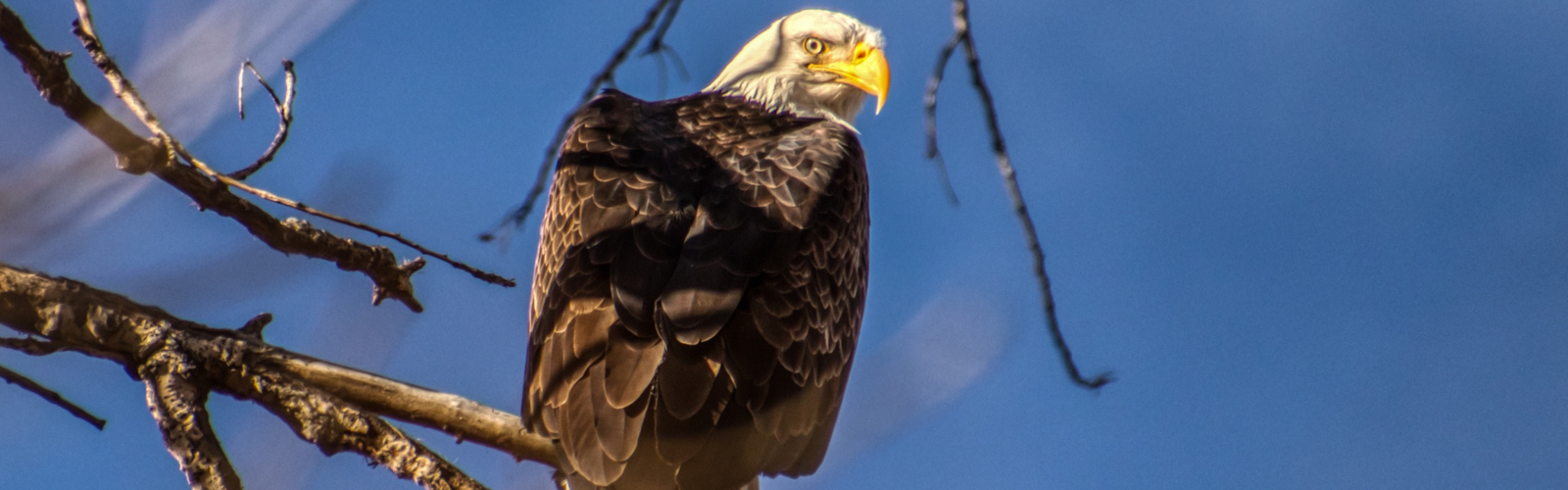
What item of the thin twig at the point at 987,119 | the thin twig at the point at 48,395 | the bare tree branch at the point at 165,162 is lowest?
the thin twig at the point at 987,119

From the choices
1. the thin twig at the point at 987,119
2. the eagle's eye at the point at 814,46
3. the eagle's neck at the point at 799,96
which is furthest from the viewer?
the eagle's eye at the point at 814,46

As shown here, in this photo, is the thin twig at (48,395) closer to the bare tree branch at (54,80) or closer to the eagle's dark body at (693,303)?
the bare tree branch at (54,80)

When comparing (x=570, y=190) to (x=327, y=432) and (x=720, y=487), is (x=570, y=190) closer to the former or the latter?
(x=720, y=487)

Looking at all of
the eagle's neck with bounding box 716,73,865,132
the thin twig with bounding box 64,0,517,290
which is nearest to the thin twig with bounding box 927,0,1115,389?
the thin twig with bounding box 64,0,517,290

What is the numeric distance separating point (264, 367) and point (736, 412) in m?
1.32

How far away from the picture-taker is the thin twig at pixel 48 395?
2768mm

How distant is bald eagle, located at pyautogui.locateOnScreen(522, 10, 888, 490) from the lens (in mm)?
3693

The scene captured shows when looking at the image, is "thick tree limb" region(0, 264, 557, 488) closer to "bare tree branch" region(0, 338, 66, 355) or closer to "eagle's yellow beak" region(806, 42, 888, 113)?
"bare tree branch" region(0, 338, 66, 355)

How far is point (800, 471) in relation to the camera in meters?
4.27

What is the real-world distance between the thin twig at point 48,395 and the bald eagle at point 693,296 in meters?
1.25

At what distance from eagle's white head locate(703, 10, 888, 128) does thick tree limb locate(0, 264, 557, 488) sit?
313 cm

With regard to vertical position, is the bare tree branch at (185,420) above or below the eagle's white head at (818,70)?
below

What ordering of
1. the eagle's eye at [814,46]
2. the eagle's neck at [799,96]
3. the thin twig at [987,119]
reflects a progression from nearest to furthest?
the thin twig at [987,119], the eagle's neck at [799,96], the eagle's eye at [814,46]

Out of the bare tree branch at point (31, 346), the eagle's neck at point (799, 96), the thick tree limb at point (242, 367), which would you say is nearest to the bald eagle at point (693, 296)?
the thick tree limb at point (242, 367)
